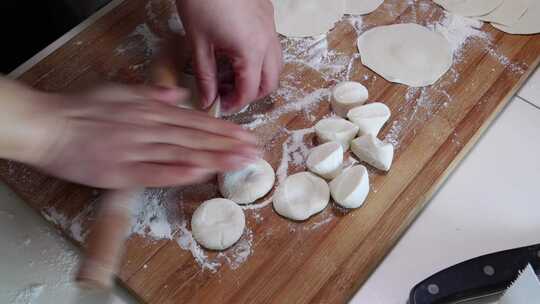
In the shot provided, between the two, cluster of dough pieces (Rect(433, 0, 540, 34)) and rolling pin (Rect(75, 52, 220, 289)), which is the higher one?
cluster of dough pieces (Rect(433, 0, 540, 34))

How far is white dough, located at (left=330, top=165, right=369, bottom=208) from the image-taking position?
2.80 feet

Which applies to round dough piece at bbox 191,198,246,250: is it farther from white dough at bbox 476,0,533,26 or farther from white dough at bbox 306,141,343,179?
white dough at bbox 476,0,533,26

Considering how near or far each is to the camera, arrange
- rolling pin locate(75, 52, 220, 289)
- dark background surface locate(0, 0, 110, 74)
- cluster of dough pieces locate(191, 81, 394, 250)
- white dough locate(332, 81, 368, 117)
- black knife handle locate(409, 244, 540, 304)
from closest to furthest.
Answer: rolling pin locate(75, 52, 220, 289) → black knife handle locate(409, 244, 540, 304) → cluster of dough pieces locate(191, 81, 394, 250) → white dough locate(332, 81, 368, 117) → dark background surface locate(0, 0, 110, 74)

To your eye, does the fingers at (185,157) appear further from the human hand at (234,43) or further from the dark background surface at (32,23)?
the dark background surface at (32,23)

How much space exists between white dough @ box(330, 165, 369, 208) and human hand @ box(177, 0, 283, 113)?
0.67ft

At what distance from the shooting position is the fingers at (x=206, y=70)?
88 centimetres

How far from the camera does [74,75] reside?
1063 mm

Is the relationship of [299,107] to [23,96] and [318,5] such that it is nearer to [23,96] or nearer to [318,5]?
[318,5]

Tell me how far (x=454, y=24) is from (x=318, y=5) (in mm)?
290

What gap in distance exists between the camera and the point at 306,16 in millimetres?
1135

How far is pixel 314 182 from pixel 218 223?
173 mm

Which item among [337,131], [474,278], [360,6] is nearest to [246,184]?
[337,131]

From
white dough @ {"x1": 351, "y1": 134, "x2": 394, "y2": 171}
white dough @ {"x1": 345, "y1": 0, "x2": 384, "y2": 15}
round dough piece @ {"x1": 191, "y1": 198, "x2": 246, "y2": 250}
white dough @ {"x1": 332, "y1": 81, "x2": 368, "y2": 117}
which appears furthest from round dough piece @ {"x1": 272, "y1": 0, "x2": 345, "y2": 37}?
round dough piece @ {"x1": 191, "y1": 198, "x2": 246, "y2": 250}

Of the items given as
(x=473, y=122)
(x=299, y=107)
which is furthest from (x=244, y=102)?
(x=473, y=122)
